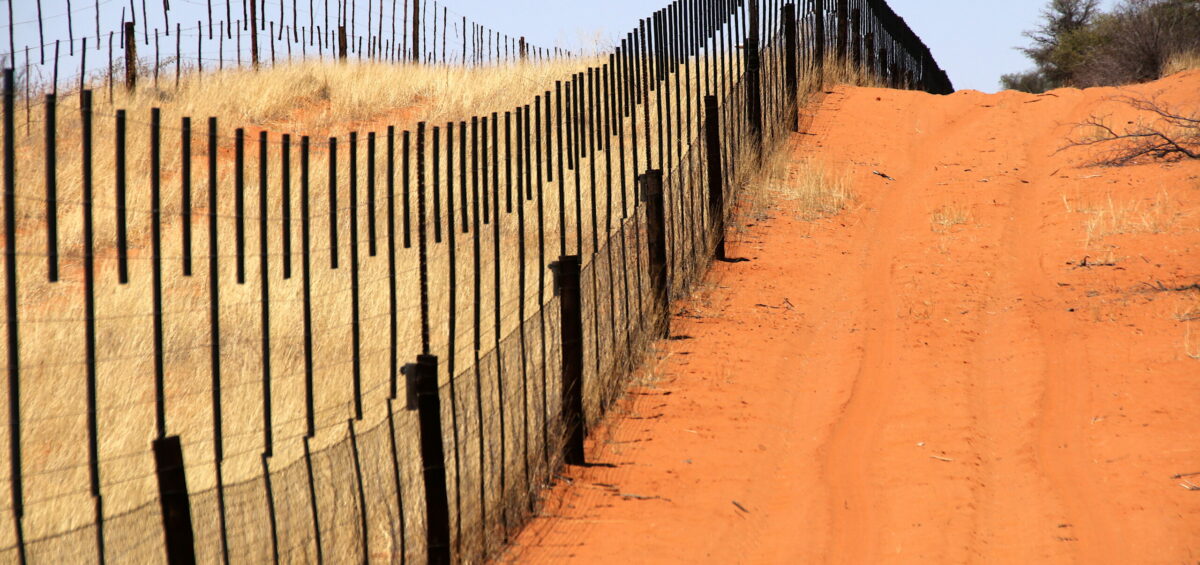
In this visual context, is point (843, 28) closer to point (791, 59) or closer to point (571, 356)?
point (791, 59)

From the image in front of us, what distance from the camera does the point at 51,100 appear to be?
9.71 ft

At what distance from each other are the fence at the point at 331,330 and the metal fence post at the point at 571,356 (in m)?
0.01

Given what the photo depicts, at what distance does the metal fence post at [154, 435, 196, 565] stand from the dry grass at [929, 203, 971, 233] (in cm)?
707

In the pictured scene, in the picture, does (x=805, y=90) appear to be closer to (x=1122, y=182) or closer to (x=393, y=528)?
(x=1122, y=182)

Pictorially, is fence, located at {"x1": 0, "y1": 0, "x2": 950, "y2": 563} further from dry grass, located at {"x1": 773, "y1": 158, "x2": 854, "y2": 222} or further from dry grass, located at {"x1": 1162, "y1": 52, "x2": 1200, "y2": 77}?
dry grass, located at {"x1": 1162, "y1": 52, "x2": 1200, "y2": 77}

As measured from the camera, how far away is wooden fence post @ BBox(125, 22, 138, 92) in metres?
→ 12.5

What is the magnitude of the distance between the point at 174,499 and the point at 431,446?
1166 mm

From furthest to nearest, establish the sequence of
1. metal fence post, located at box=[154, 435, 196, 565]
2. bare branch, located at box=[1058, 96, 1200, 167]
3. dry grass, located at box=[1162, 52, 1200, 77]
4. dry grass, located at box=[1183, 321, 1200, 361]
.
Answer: dry grass, located at box=[1162, 52, 1200, 77] < bare branch, located at box=[1058, 96, 1200, 167] < dry grass, located at box=[1183, 321, 1200, 361] < metal fence post, located at box=[154, 435, 196, 565]

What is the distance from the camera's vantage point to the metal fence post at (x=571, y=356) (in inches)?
215

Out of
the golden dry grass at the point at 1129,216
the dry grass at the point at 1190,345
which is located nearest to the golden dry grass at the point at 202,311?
Answer: the dry grass at the point at 1190,345

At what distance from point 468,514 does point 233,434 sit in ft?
6.40

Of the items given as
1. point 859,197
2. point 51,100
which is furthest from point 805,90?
point 51,100

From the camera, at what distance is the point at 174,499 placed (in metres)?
3.13

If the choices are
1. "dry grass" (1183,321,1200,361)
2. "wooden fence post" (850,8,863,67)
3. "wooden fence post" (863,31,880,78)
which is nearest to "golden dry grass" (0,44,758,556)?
"dry grass" (1183,321,1200,361)
